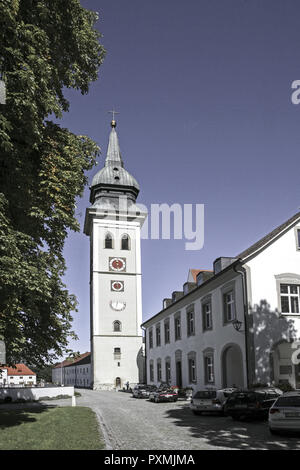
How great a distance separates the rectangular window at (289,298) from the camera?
24459 mm

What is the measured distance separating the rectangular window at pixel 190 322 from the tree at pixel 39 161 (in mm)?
17273

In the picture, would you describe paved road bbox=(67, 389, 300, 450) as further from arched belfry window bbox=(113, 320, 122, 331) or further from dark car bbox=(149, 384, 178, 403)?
arched belfry window bbox=(113, 320, 122, 331)

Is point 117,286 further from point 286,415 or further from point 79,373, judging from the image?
point 286,415

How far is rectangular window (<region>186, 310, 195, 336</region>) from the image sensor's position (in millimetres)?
33094

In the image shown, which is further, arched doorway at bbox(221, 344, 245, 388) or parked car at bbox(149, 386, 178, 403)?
parked car at bbox(149, 386, 178, 403)

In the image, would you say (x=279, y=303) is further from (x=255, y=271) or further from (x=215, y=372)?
(x=215, y=372)

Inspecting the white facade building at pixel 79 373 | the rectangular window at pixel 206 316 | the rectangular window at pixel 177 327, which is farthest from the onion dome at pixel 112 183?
the rectangular window at pixel 206 316

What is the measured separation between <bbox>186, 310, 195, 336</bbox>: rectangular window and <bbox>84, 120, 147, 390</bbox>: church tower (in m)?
24.4

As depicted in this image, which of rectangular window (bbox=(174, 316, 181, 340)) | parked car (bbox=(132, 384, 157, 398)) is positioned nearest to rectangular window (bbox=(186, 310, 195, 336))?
rectangular window (bbox=(174, 316, 181, 340))

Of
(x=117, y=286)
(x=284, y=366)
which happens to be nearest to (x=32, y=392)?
(x=284, y=366)

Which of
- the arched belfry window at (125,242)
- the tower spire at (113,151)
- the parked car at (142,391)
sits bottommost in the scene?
the parked car at (142,391)

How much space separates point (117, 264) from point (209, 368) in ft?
104

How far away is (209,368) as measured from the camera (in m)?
29.8

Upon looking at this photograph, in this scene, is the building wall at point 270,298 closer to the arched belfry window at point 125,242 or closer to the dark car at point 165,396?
the dark car at point 165,396
